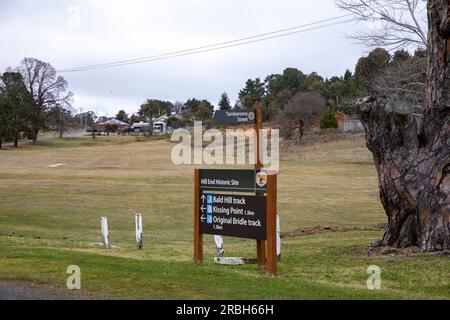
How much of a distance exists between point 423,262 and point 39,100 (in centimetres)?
13920

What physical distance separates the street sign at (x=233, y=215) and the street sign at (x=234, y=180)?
0.50 feet

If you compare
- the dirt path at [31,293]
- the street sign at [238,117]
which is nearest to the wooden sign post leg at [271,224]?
the street sign at [238,117]

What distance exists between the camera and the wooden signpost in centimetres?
1101

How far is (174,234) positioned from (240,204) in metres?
15.2

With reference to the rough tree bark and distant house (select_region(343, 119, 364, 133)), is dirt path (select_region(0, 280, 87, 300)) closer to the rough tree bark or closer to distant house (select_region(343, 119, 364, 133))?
the rough tree bark

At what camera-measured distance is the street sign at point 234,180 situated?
36.9 feet

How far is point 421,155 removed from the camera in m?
14.2

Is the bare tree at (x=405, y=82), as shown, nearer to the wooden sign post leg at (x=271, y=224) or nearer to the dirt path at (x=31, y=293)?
the wooden sign post leg at (x=271, y=224)

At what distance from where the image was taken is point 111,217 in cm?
3306

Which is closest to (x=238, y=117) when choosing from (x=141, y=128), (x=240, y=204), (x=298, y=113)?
(x=240, y=204)

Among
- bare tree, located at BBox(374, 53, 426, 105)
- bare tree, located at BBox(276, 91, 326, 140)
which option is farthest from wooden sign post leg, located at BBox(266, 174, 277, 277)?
bare tree, located at BBox(276, 91, 326, 140)

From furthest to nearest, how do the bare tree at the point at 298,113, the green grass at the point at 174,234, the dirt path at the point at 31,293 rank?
Answer: the bare tree at the point at 298,113 → the green grass at the point at 174,234 → the dirt path at the point at 31,293

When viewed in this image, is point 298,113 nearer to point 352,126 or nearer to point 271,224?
point 352,126
